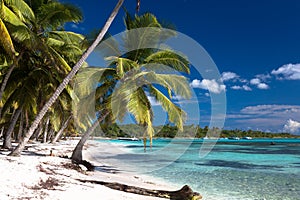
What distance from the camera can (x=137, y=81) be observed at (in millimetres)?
11094

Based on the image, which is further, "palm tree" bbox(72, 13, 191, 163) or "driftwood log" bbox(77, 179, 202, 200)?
"palm tree" bbox(72, 13, 191, 163)

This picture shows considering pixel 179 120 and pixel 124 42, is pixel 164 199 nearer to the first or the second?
pixel 179 120

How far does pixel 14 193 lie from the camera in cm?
514

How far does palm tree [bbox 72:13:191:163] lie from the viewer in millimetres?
10672

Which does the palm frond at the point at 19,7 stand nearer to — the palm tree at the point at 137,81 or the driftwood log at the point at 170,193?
the palm tree at the point at 137,81

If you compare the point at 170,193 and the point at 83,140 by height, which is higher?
the point at 83,140

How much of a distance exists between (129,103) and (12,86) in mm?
6786

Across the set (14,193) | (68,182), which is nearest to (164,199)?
(68,182)

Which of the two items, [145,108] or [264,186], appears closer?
[145,108]

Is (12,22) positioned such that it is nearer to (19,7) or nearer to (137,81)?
(19,7)

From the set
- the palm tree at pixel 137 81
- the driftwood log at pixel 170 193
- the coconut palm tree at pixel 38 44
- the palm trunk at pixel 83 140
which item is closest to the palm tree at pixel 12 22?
the coconut palm tree at pixel 38 44

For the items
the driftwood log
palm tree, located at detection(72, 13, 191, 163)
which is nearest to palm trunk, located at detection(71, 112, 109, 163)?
palm tree, located at detection(72, 13, 191, 163)

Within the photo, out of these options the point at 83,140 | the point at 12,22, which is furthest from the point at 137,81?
the point at 12,22

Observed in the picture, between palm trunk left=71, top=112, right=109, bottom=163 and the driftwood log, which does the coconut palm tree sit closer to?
palm trunk left=71, top=112, right=109, bottom=163
